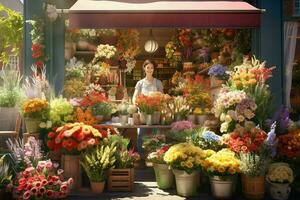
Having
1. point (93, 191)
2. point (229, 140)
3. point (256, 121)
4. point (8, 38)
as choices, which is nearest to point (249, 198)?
point (229, 140)

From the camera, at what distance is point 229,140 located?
6.24m

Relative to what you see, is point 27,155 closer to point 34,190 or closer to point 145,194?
point 34,190

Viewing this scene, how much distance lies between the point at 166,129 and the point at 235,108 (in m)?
1.44

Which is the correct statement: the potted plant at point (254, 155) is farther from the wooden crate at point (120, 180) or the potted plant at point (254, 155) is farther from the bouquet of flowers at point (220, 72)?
the bouquet of flowers at point (220, 72)

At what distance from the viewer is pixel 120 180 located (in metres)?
6.16

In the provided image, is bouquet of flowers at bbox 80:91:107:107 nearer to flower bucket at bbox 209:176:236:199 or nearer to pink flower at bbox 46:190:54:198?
pink flower at bbox 46:190:54:198

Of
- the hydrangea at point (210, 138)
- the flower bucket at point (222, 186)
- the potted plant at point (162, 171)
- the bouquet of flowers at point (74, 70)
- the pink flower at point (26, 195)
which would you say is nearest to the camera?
the pink flower at point (26, 195)

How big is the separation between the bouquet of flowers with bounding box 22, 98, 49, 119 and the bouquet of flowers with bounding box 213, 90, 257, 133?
8.93ft

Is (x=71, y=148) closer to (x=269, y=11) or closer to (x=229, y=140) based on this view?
(x=229, y=140)

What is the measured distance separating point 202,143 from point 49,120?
2.41 metres

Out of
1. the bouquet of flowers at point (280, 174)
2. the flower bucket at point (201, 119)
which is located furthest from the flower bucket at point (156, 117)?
the bouquet of flowers at point (280, 174)

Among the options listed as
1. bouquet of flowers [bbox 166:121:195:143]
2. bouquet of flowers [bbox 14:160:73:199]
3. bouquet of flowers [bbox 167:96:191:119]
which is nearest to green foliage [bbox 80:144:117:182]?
bouquet of flowers [bbox 14:160:73:199]

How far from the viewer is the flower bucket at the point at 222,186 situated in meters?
5.75

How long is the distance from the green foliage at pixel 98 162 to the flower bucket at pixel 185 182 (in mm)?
941
